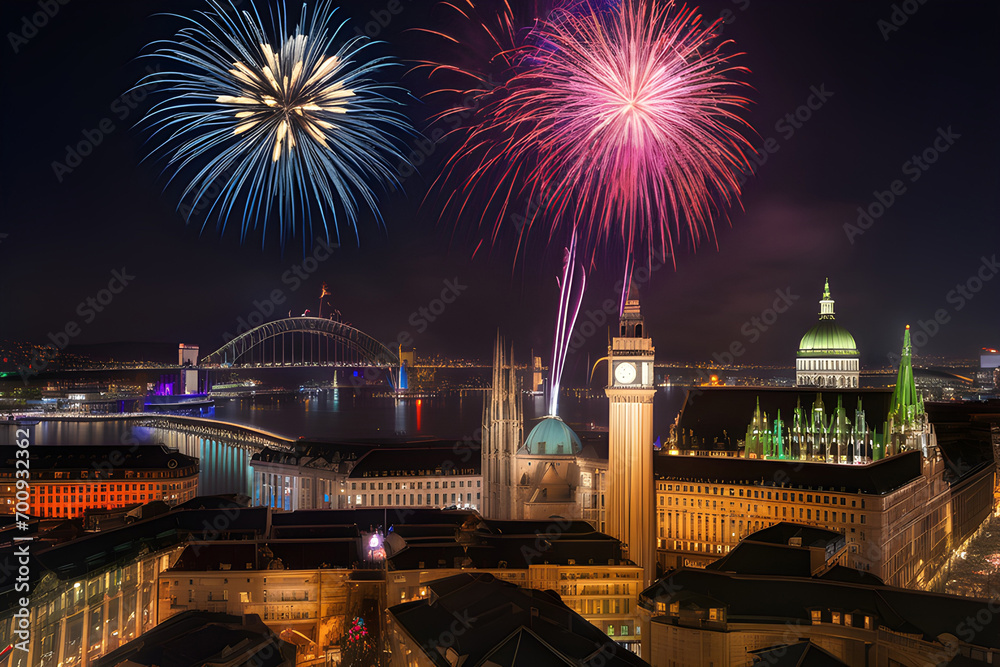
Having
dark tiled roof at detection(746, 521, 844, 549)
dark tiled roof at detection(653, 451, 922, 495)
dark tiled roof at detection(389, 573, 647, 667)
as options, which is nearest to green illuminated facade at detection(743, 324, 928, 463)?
dark tiled roof at detection(653, 451, 922, 495)

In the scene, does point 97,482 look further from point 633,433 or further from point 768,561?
point 768,561

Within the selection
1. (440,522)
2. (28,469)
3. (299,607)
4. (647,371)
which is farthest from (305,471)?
(647,371)

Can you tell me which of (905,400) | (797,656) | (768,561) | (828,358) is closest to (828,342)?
(828,358)

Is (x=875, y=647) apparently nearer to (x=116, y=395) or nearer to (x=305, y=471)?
(x=305, y=471)

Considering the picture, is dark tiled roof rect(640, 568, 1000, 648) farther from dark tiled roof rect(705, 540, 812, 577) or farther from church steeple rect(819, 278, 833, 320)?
church steeple rect(819, 278, 833, 320)

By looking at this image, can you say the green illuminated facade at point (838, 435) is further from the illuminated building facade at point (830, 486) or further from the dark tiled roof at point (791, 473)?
the dark tiled roof at point (791, 473)
